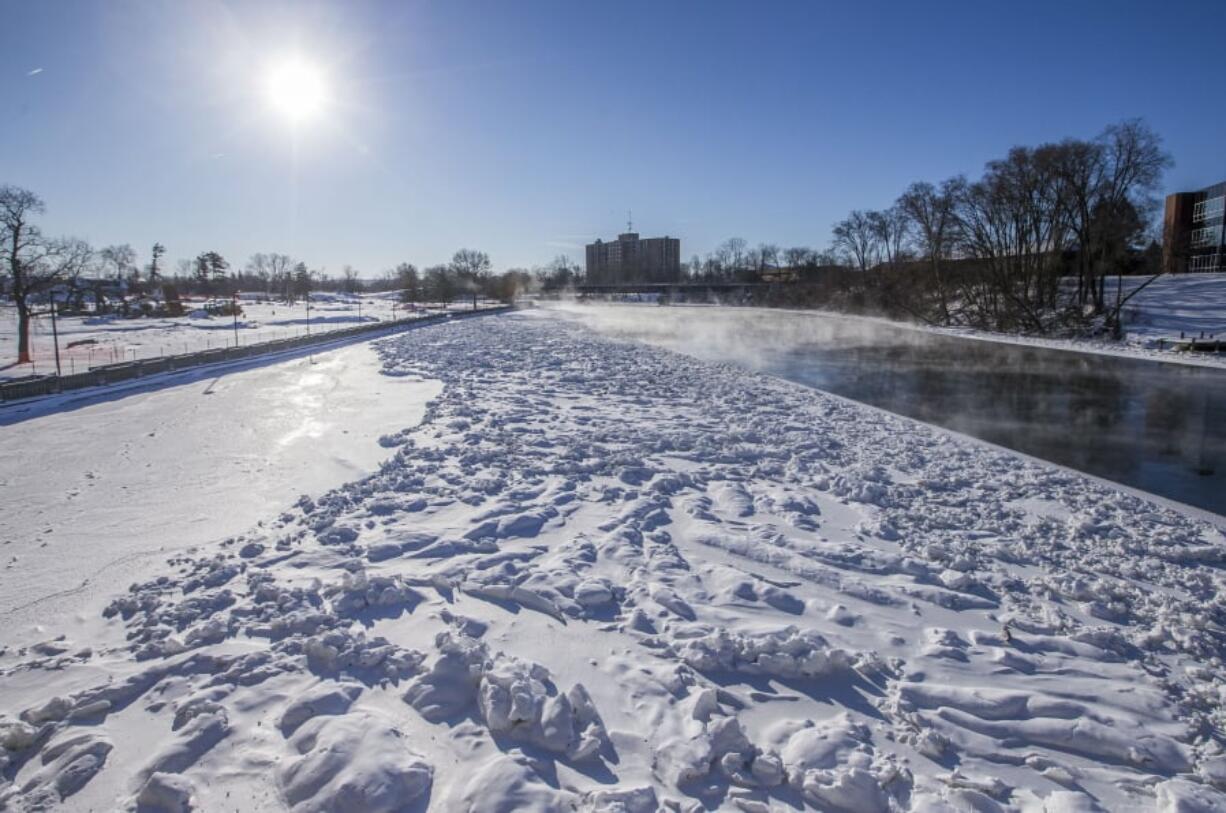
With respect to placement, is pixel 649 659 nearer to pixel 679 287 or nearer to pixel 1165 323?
pixel 1165 323

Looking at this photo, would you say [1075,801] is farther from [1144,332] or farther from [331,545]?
[1144,332]

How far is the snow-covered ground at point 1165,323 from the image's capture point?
3278 cm

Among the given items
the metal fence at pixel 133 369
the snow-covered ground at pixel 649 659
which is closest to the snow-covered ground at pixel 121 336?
the metal fence at pixel 133 369

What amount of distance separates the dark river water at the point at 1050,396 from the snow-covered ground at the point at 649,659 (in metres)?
3.51

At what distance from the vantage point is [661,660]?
5.05 meters

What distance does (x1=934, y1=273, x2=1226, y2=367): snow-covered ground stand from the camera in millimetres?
32781

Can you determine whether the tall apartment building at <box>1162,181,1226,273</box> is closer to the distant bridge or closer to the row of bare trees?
the row of bare trees

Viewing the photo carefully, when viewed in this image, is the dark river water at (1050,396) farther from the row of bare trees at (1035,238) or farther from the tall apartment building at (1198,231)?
the tall apartment building at (1198,231)

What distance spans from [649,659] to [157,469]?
1032cm

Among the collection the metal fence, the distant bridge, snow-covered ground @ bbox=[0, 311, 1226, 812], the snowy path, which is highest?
the distant bridge

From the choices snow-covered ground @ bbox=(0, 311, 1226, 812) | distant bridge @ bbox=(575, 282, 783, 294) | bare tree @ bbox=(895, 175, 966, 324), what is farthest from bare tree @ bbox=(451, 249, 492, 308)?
snow-covered ground @ bbox=(0, 311, 1226, 812)

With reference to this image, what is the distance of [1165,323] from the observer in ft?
142

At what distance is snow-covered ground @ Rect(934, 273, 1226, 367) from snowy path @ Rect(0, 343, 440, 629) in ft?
114

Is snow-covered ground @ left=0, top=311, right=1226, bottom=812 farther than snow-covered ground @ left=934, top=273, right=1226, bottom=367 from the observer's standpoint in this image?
No
